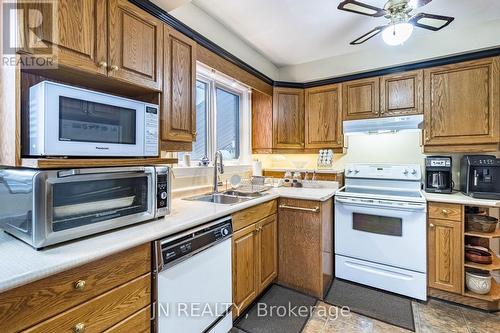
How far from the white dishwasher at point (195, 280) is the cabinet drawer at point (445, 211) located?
1787mm

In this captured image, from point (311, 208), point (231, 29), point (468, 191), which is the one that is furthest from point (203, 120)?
point (468, 191)

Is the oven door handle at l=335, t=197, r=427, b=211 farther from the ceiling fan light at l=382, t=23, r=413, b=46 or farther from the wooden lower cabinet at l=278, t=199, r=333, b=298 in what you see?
the ceiling fan light at l=382, t=23, r=413, b=46

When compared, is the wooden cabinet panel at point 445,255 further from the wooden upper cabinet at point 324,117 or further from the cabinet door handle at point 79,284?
the cabinet door handle at point 79,284

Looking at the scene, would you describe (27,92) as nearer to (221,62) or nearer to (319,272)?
(221,62)

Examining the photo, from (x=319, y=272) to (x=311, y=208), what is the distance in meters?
0.57

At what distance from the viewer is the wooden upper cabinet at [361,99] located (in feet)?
8.65

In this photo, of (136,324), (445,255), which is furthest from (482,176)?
(136,324)

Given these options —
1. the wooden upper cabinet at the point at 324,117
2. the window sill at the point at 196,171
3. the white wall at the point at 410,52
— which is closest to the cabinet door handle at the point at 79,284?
the window sill at the point at 196,171

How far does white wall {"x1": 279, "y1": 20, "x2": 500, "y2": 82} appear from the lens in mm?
2283

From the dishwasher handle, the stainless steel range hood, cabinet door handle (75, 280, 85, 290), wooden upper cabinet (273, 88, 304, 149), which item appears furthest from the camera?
wooden upper cabinet (273, 88, 304, 149)

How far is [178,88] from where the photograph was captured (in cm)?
168

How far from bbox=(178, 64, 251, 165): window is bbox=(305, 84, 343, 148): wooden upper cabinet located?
77 centimetres

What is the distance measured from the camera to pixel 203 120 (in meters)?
2.56

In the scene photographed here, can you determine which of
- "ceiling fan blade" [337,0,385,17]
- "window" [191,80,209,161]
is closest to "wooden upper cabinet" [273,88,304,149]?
"window" [191,80,209,161]
